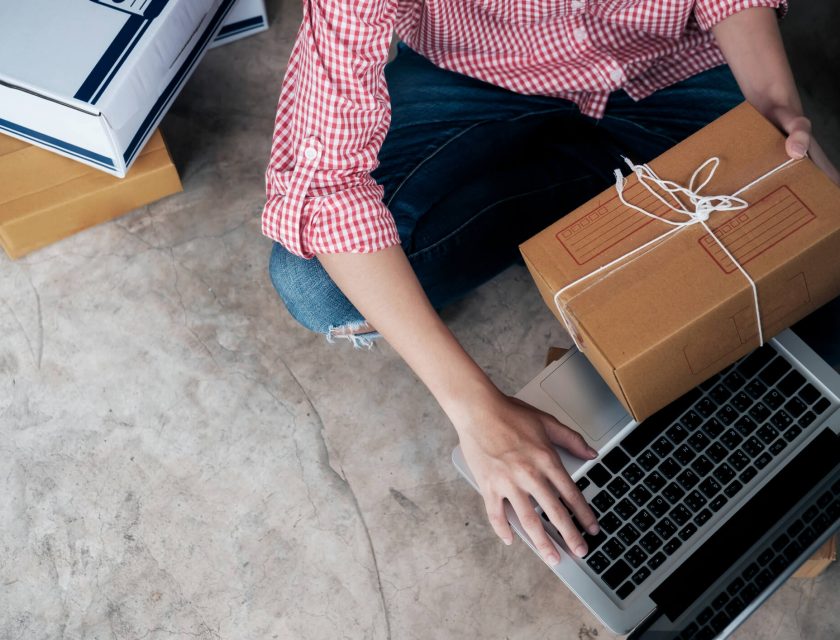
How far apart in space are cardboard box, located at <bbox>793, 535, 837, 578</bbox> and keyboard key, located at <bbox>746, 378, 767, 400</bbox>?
46 centimetres

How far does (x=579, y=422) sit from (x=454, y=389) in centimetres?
15

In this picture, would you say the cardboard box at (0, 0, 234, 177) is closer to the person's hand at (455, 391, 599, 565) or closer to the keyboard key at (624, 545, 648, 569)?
the person's hand at (455, 391, 599, 565)

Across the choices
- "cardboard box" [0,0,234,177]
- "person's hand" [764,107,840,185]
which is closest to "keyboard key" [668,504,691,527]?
"person's hand" [764,107,840,185]

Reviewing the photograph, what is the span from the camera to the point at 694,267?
86 cm

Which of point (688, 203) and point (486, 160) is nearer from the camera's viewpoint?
point (688, 203)

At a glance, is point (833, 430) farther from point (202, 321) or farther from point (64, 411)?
point (64, 411)

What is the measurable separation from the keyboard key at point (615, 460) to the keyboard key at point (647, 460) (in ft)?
0.06

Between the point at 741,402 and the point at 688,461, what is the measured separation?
0.09m

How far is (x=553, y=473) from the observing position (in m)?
0.94

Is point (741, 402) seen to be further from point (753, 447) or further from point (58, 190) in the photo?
point (58, 190)

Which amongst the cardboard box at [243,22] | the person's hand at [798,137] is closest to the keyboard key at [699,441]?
the person's hand at [798,137]

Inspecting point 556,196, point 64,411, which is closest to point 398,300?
point 556,196

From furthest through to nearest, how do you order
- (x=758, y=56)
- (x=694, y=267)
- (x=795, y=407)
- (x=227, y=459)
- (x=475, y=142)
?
(x=227, y=459)
(x=475, y=142)
(x=758, y=56)
(x=795, y=407)
(x=694, y=267)

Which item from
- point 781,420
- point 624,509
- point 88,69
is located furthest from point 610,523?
point 88,69
